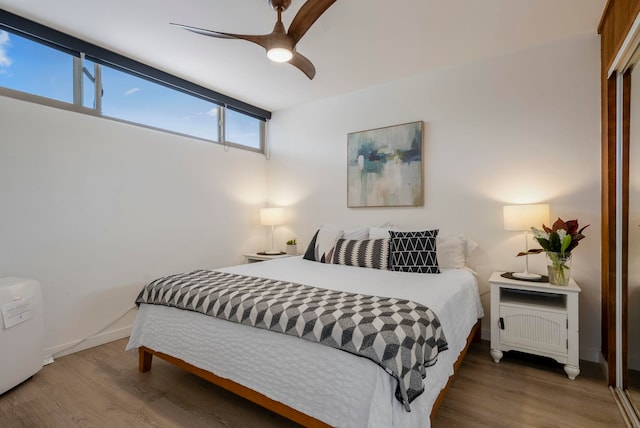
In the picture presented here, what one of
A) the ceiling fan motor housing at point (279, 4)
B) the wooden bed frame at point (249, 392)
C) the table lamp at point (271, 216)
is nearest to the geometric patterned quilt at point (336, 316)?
the wooden bed frame at point (249, 392)

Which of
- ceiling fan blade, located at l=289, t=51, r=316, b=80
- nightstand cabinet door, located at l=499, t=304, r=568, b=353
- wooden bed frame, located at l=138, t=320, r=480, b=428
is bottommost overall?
wooden bed frame, located at l=138, t=320, r=480, b=428

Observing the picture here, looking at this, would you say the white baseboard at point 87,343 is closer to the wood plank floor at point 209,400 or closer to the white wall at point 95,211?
the white wall at point 95,211

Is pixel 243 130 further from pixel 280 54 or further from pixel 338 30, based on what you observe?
pixel 280 54

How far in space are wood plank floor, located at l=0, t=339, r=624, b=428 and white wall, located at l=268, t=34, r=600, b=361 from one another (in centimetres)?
68

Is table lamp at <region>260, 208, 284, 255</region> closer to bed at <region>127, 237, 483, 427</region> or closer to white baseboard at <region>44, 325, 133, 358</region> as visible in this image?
bed at <region>127, 237, 483, 427</region>

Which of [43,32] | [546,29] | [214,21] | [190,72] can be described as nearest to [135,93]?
[190,72]

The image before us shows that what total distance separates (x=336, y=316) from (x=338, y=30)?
6.98 feet

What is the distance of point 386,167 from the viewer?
3.44m

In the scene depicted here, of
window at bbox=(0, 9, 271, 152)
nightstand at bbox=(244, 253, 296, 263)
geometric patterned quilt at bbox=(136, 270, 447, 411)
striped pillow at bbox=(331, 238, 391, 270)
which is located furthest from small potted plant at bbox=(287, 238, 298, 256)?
geometric patterned quilt at bbox=(136, 270, 447, 411)

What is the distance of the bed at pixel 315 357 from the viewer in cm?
129

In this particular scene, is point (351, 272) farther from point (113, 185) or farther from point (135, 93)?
point (135, 93)

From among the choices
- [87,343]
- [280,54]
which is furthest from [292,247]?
[280,54]

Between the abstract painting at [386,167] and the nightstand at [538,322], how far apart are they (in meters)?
1.21

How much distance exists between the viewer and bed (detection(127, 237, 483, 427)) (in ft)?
4.24
